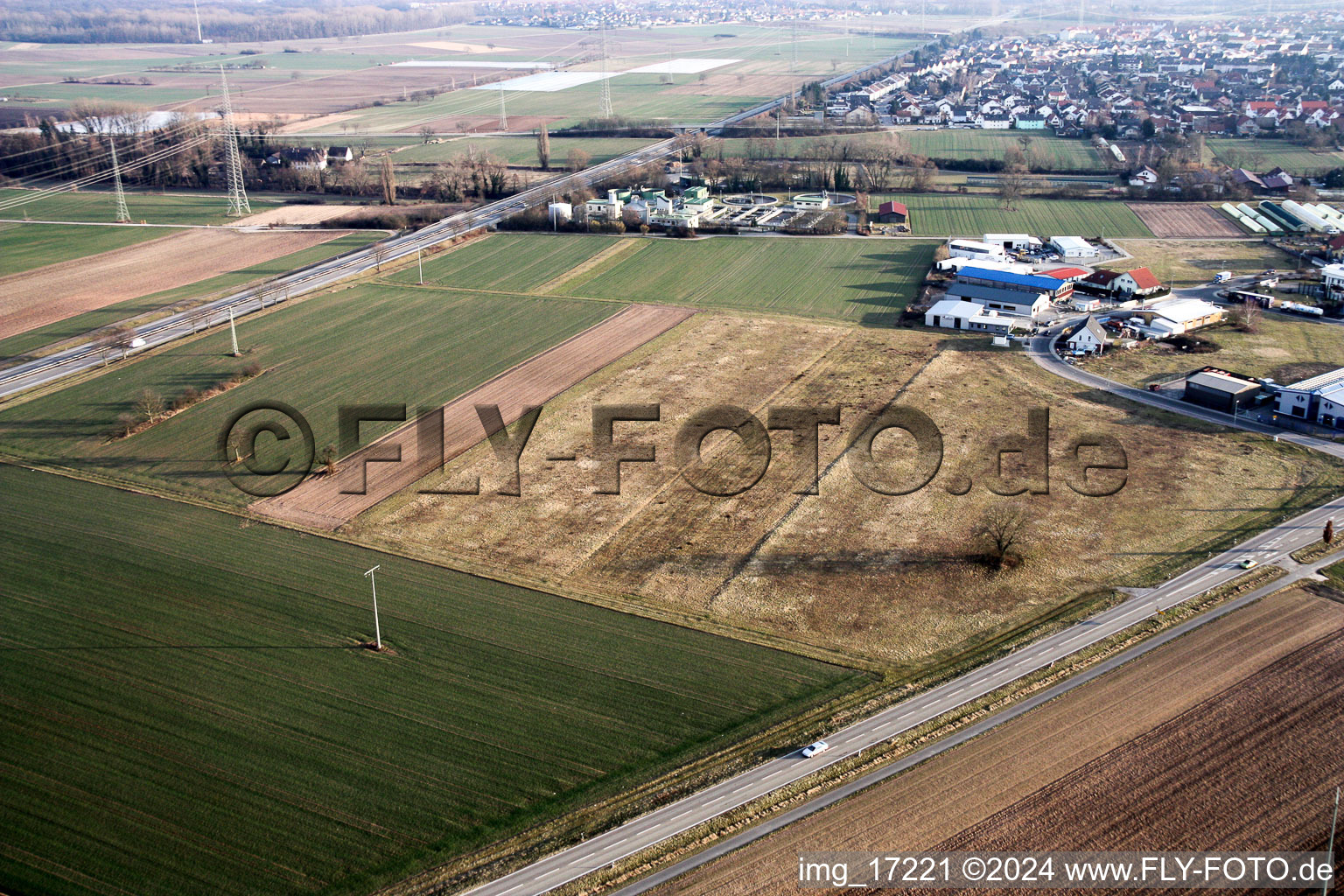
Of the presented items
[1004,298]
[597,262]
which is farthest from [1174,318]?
[597,262]

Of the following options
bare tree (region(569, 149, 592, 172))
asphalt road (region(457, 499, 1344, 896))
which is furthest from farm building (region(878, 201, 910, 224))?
asphalt road (region(457, 499, 1344, 896))

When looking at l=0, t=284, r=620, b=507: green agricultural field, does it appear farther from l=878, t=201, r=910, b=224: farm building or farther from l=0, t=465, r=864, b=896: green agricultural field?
l=878, t=201, r=910, b=224: farm building

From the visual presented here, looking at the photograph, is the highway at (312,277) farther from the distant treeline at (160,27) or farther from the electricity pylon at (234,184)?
the distant treeline at (160,27)

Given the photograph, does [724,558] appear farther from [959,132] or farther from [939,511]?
[959,132]

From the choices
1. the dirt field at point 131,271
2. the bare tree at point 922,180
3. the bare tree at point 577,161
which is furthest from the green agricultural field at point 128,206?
the bare tree at point 922,180

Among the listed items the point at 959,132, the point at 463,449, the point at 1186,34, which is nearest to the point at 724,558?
the point at 463,449

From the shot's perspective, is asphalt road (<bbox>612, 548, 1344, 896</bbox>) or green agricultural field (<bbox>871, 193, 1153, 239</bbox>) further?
green agricultural field (<bbox>871, 193, 1153, 239</bbox>)

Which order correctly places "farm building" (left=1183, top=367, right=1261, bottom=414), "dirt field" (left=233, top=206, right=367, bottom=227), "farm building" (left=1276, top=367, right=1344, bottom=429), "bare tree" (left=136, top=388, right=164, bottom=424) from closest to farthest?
"farm building" (left=1276, top=367, right=1344, bottom=429) → "farm building" (left=1183, top=367, right=1261, bottom=414) → "bare tree" (left=136, top=388, right=164, bottom=424) → "dirt field" (left=233, top=206, right=367, bottom=227)
